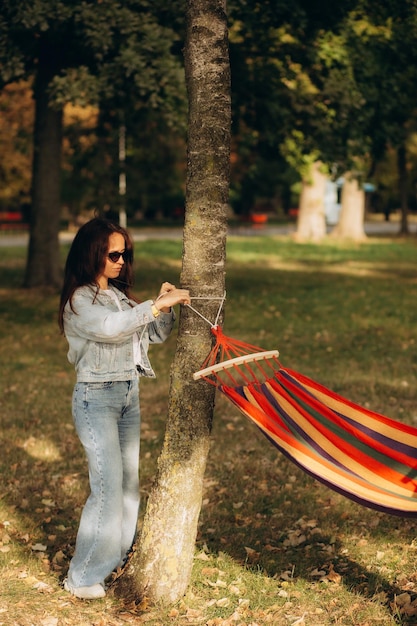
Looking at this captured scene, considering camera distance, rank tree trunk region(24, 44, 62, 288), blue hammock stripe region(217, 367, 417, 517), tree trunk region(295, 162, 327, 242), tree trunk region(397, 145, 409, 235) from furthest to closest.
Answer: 1. tree trunk region(397, 145, 409, 235)
2. tree trunk region(295, 162, 327, 242)
3. tree trunk region(24, 44, 62, 288)
4. blue hammock stripe region(217, 367, 417, 517)

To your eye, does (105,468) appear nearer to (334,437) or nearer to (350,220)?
(334,437)

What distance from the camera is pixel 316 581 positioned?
16.3 feet

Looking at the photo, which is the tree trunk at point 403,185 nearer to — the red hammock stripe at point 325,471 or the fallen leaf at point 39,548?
the fallen leaf at point 39,548

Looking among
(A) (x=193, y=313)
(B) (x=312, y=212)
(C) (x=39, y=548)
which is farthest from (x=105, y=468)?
(B) (x=312, y=212)

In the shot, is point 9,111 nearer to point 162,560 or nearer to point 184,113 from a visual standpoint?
point 184,113

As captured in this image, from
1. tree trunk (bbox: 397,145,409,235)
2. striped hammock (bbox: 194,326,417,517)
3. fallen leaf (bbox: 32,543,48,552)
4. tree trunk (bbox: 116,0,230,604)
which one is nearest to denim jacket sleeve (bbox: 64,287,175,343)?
tree trunk (bbox: 116,0,230,604)

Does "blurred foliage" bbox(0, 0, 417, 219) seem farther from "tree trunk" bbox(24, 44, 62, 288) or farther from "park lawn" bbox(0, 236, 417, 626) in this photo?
"park lawn" bbox(0, 236, 417, 626)

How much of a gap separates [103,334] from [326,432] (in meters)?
1.19

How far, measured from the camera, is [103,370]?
442 cm

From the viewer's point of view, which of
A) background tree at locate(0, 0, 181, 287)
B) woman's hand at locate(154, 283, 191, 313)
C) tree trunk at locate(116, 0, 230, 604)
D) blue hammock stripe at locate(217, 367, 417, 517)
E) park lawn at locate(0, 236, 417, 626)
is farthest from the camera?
background tree at locate(0, 0, 181, 287)

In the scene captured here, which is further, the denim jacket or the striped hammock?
the denim jacket

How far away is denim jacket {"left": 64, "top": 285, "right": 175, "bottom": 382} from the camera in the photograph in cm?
428

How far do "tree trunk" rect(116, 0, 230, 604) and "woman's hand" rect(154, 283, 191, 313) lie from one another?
0.41 feet

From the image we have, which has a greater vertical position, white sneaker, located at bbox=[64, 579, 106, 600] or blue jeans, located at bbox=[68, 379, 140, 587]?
blue jeans, located at bbox=[68, 379, 140, 587]
